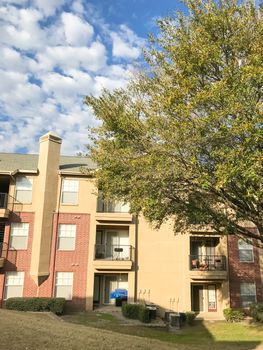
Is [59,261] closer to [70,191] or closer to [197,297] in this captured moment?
[70,191]

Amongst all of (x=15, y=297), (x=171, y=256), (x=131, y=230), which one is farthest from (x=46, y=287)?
(x=171, y=256)

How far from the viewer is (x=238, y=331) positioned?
799 inches

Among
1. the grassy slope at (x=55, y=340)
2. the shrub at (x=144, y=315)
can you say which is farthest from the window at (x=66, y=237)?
the grassy slope at (x=55, y=340)

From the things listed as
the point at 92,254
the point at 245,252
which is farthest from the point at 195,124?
the point at 245,252

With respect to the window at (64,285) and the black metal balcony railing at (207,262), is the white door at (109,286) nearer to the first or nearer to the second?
the window at (64,285)

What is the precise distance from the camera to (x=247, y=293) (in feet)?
86.7

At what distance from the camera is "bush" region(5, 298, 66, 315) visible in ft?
71.8

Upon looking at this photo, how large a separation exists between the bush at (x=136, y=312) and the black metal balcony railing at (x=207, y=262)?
6.08 m

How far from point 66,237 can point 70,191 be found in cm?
349

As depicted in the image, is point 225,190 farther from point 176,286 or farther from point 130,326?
point 176,286

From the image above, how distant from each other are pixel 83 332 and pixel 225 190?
7.42 m

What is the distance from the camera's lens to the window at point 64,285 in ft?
80.6

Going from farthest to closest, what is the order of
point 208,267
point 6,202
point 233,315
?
point 208,267 < point 6,202 < point 233,315

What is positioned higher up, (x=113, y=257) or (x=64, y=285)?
(x=113, y=257)
